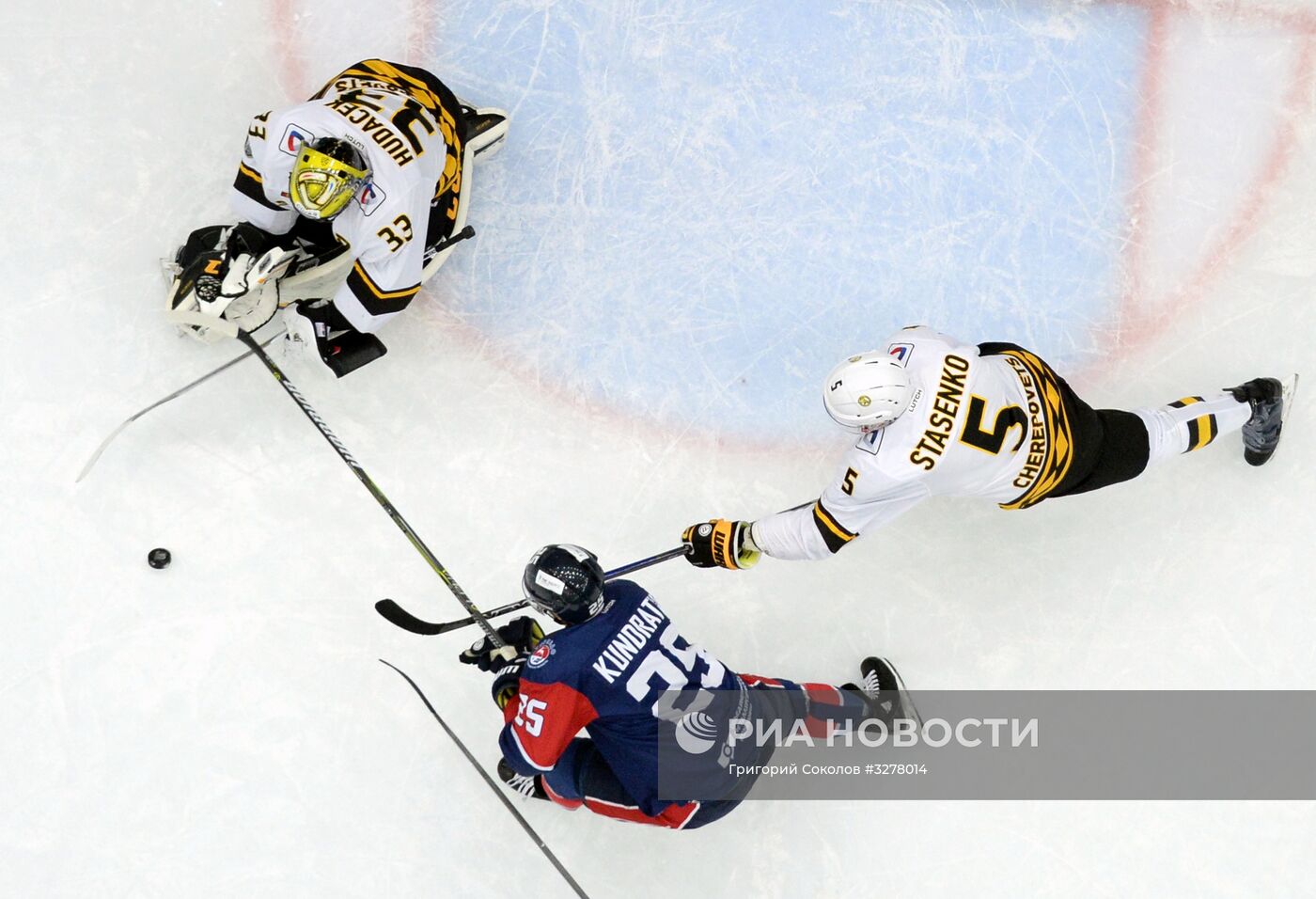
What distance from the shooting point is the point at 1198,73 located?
4500mm

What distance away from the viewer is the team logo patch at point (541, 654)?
134 inches

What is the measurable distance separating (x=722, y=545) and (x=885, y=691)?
88 centimetres

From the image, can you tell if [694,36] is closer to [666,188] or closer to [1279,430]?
[666,188]

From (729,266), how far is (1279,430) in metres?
2.11

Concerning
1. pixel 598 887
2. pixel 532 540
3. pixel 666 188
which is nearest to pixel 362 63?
pixel 666 188

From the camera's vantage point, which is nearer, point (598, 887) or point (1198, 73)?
point (598, 887)

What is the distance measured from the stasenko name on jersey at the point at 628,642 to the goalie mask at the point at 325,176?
5.42ft

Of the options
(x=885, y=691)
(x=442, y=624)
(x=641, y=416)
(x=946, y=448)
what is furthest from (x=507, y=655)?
(x=946, y=448)

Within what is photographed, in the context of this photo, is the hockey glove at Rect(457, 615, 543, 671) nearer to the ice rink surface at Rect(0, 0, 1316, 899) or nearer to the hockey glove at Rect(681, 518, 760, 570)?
the ice rink surface at Rect(0, 0, 1316, 899)

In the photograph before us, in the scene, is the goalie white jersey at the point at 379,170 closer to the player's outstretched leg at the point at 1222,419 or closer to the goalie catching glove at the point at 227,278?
the goalie catching glove at the point at 227,278

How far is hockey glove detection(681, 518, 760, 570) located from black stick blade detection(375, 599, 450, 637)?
930mm

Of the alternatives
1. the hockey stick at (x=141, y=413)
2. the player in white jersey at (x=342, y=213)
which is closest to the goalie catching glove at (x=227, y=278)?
the player in white jersey at (x=342, y=213)

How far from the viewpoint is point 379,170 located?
3.82m

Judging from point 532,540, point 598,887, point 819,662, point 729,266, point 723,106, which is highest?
point 723,106
